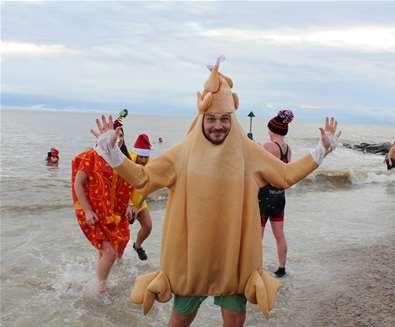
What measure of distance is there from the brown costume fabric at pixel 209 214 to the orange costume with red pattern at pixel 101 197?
168 centimetres

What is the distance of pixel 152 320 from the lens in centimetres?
473

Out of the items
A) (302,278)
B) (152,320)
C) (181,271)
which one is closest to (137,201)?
(152,320)

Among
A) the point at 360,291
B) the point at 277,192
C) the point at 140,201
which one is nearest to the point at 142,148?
the point at 140,201

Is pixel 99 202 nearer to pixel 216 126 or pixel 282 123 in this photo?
pixel 216 126

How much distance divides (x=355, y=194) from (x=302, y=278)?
8759 mm

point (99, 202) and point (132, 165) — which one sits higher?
point (132, 165)

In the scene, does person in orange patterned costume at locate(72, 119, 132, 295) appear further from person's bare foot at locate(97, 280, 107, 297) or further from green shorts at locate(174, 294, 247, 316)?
green shorts at locate(174, 294, 247, 316)

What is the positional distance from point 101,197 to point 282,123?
228 cm

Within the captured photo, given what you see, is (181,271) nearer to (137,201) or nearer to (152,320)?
(152,320)

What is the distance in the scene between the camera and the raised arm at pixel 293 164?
11.4 feet

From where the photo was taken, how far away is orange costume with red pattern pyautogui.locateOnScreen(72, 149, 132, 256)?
16.4 feet

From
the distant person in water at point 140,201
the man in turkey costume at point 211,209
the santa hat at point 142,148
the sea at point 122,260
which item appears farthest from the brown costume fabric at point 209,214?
the santa hat at point 142,148

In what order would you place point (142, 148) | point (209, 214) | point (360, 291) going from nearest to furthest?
point (209, 214)
point (360, 291)
point (142, 148)

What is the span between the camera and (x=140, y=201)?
19.6 feet
